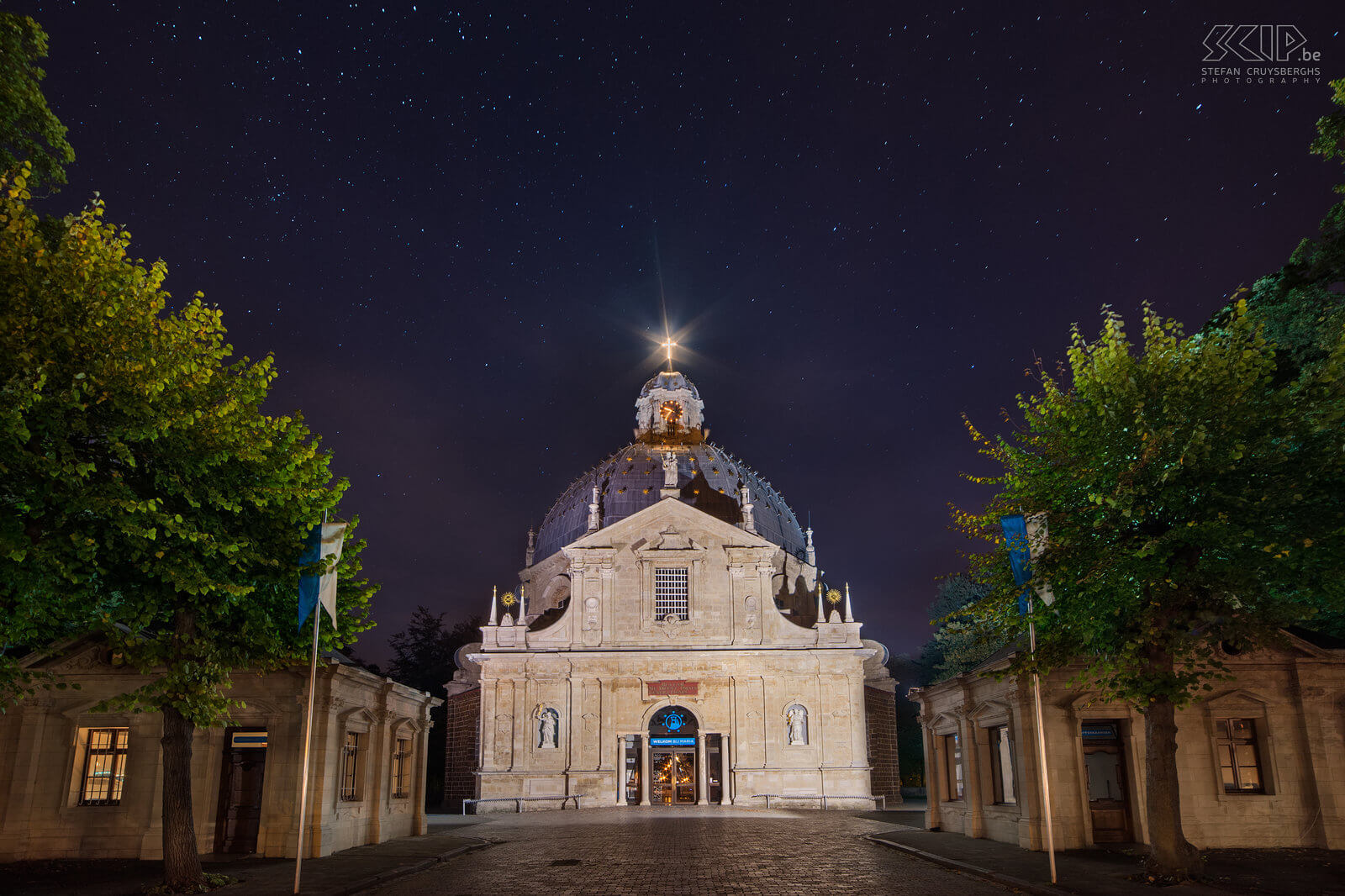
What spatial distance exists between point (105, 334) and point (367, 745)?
14036 millimetres

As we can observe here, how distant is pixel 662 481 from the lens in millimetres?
66438

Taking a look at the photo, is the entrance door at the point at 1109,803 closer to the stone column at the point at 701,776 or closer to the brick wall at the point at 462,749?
the stone column at the point at 701,776

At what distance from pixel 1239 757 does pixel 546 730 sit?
3230cm

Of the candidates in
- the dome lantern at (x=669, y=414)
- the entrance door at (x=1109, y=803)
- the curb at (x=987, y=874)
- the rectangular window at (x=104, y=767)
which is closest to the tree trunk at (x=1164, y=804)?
the curb at (x=987, y=874)

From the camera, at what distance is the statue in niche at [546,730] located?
4700 centimetres

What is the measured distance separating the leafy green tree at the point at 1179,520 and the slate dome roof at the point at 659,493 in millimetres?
44957

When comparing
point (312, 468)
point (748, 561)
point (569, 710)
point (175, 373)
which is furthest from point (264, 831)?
point (748, 561)

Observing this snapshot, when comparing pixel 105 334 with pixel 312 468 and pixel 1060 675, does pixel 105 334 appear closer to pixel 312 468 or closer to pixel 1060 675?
pixel 312 468

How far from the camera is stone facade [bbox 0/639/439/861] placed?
21422 mm

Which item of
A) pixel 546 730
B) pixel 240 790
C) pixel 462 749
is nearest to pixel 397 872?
pixel 240 790

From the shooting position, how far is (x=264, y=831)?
70.7 feet

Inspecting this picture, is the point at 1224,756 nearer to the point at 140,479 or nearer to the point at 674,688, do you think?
the point at 140,479

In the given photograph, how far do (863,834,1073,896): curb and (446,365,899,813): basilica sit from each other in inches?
889

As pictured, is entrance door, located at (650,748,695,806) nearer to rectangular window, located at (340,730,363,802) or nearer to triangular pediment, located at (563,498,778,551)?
triangular pediment, located at (563,498,778,551)
